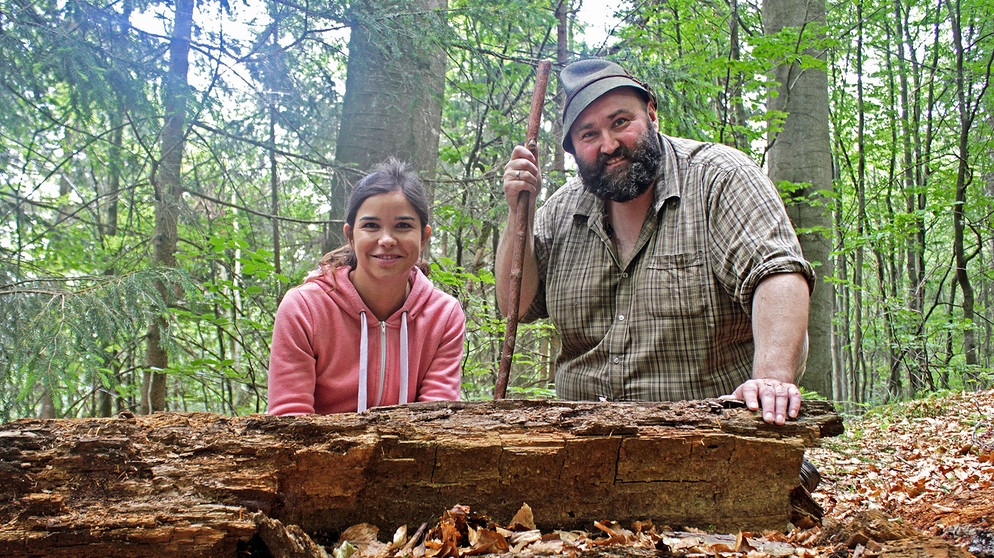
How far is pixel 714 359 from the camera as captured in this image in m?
3.09

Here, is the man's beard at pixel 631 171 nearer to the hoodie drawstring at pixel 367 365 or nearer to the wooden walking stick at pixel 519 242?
the wooden walking stick at pixel 519 242

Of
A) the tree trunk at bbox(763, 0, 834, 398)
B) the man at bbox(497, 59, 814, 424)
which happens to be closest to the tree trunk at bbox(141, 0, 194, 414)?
the man at bbox(497, 59, 814, 424)

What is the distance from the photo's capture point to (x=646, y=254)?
3.26 m

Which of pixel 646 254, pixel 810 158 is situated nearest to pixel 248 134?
pixel 646 254

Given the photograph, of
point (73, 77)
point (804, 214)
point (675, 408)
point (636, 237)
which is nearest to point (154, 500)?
point (675, 408)

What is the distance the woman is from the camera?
306 cm

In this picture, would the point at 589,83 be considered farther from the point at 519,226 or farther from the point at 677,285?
the point at 677,285

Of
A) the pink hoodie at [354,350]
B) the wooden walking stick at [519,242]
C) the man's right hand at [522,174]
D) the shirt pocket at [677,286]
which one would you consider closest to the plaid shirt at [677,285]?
the shirt pocket at [677,286]

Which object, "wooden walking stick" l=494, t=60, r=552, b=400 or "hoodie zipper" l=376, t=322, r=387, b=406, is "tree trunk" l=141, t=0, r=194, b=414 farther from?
"wooden walking stick" l=494, t=60, r=552, b=400

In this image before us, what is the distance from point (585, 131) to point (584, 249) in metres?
0.64

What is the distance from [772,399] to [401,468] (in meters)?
1.23

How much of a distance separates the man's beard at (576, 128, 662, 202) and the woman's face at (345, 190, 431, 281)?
3.38 feet

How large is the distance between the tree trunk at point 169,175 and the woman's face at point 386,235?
1661 mm

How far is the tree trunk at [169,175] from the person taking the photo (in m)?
4.01
